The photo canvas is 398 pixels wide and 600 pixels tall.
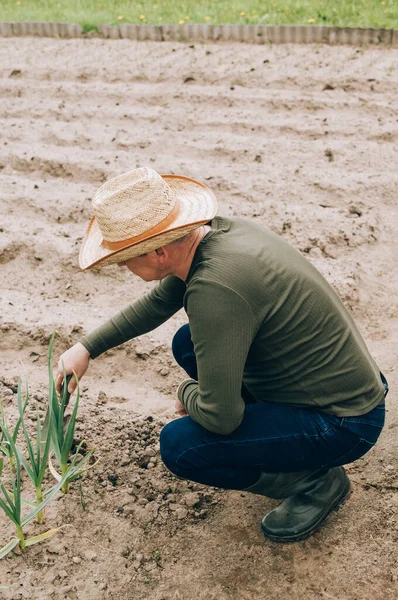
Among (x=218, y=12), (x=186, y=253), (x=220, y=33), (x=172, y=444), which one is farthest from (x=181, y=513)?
(x=218, y=12)

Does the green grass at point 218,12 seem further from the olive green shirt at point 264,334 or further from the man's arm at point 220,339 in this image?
the man's arm at point 220,339

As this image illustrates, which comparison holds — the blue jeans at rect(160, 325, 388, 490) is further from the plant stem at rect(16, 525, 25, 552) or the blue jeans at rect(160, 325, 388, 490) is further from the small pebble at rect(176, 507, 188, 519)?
the plant stem at rect(16, 525, 25, 552)

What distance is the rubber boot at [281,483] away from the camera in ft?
7.43

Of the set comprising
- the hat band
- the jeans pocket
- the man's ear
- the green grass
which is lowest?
the jeans pocket

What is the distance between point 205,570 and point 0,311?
1.69m

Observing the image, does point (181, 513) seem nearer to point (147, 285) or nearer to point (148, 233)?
point (148, 233)

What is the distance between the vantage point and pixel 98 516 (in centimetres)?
242

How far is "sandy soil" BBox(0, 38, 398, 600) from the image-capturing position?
2.26m

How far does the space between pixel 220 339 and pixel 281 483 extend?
615 millimetres

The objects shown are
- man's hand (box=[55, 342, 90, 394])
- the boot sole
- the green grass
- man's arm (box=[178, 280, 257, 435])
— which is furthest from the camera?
the green grass

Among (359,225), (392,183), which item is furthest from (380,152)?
(359,225)

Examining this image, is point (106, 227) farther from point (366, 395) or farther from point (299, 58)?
point (299, 58)

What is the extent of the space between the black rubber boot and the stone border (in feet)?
14.2

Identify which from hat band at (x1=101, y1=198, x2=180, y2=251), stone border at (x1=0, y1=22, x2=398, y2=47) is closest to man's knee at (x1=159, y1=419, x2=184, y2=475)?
hat band at (x1=101, y1=198, x2=180, y2=251)
